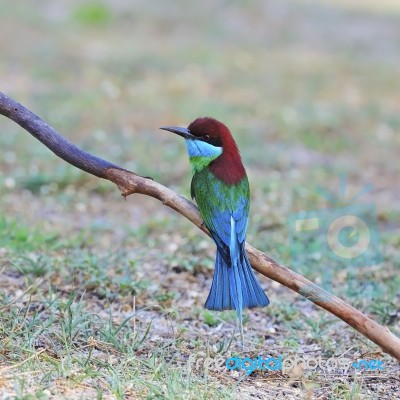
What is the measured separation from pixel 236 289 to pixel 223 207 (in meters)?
0.34

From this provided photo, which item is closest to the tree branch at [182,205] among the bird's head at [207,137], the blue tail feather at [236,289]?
the blue tail feather at [236,289]

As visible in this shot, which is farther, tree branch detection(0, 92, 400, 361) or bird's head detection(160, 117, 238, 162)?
bird's head detection(160, 117, 238, 162)

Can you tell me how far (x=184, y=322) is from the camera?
368cm

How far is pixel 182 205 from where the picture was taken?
3.12 meters

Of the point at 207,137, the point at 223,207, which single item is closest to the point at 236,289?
the point at 223,207

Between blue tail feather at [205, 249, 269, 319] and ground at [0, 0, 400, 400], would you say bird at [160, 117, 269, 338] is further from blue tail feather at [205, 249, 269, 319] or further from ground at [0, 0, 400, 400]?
ground at [0, 0, 400, 400]

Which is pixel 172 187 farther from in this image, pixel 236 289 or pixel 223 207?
pixel 236 289

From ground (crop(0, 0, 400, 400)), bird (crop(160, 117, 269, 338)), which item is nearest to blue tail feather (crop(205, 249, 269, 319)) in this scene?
bird (crop(160, 117, 269, 338))

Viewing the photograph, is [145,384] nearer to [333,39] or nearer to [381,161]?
[381,161]

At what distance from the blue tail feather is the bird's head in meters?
0.44

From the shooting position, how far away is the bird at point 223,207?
3002 mm

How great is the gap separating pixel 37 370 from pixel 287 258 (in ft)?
6.94

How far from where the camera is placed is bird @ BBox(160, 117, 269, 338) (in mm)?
3002

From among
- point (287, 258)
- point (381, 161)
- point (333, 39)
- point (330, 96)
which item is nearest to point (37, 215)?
point (287, 258)
